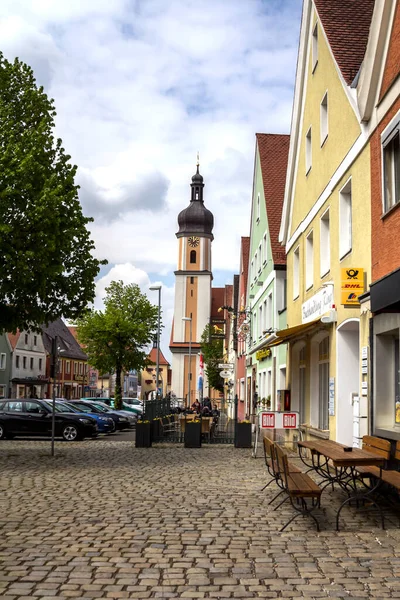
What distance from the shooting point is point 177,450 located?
21.4 metres

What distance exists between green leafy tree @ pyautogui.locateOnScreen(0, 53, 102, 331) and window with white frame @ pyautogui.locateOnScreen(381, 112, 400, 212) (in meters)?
8.25

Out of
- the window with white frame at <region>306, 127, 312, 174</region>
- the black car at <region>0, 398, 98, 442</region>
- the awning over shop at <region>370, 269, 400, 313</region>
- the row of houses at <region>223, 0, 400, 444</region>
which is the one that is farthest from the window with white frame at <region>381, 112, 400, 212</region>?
the black car at <region>0, 398, 98, 442</region>

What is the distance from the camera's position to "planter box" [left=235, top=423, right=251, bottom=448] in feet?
73.6

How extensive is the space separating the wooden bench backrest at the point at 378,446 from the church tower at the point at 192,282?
84.7m

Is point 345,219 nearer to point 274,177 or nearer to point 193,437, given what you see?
point 193,437

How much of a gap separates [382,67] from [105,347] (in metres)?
39.8

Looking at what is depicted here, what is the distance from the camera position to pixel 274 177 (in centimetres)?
3147

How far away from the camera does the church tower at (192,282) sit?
318 feet

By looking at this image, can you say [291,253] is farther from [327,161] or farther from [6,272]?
[6,272]

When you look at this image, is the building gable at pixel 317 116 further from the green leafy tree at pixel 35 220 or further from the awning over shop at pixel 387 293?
the green leafy tree at pixel 35 220

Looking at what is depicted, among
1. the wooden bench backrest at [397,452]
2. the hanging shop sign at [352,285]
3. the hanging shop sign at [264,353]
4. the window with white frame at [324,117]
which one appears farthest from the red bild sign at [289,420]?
the hanging shop sign at [264,353]

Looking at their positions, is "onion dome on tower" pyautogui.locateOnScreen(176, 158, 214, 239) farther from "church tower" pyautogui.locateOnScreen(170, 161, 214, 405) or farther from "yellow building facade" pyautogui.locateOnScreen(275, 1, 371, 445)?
"yellow building facade" pyautogui.locateOnScreen(275, 1, 371, 445)

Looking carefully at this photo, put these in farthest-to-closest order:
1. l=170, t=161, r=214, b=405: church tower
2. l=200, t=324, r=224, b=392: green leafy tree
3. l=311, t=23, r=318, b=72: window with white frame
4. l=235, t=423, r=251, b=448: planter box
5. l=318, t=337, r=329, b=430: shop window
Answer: l=170, t=161, r=214, b=405: church tower < l=200, t=324, r=224, b=392: green leafy tree < l=235, t=423, r=251, b=448: planter box < l=311, t=23, r=318, b=72: window with white frame < l=318, t=337, r=329, b=430: shop window

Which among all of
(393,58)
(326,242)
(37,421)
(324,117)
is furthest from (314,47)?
(37,421)
